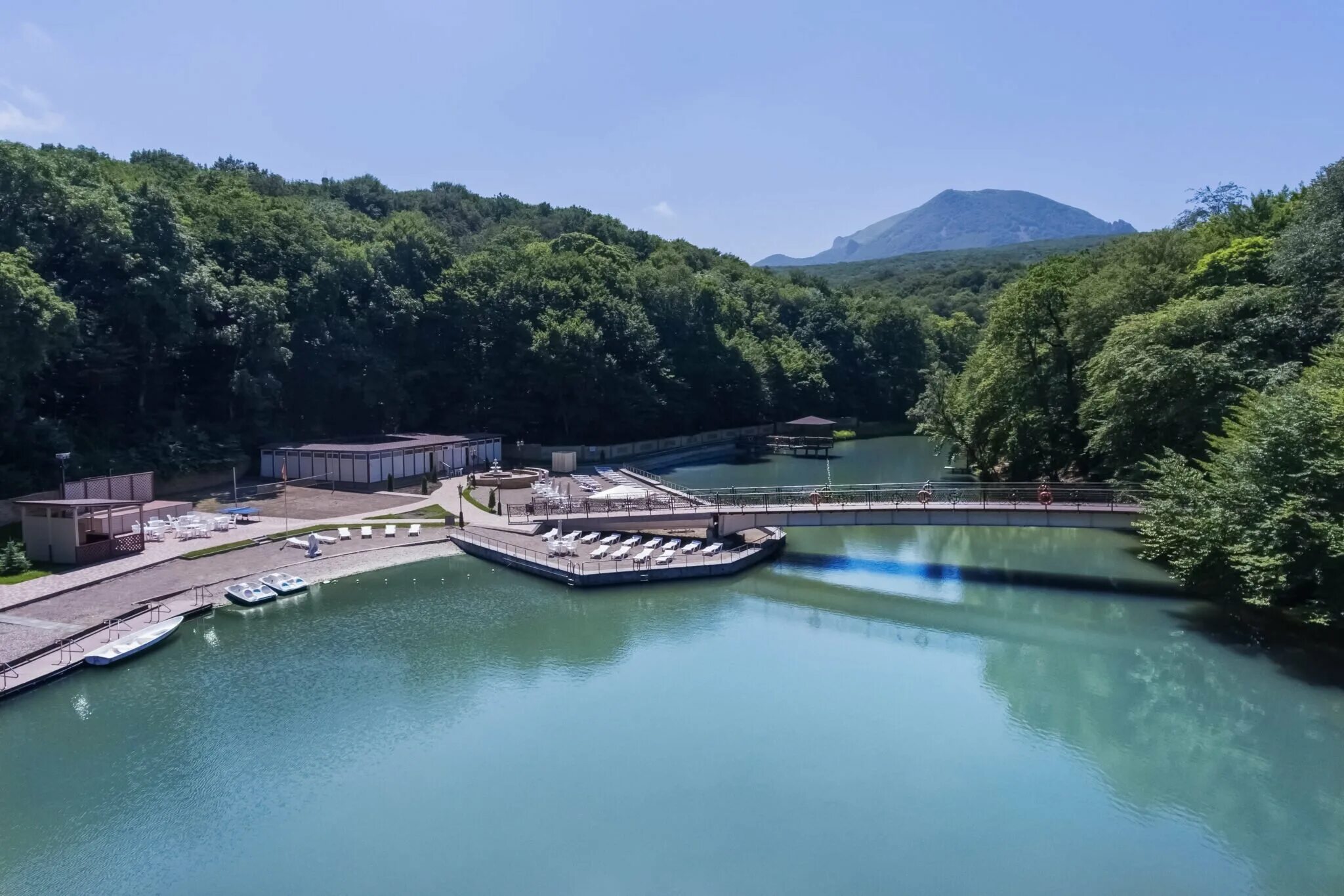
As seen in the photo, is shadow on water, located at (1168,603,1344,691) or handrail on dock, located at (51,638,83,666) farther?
shadow on water, located at (1168,603,1344,691)

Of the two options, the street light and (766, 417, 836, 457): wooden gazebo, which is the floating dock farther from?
(766, 417, 836, 457): wooden gazebo

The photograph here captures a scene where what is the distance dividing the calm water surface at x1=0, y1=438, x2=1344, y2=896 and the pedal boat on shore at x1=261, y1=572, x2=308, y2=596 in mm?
903

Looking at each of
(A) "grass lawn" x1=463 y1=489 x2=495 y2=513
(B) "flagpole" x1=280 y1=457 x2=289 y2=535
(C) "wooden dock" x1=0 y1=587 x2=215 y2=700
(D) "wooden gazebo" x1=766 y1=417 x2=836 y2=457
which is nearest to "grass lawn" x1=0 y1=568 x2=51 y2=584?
(C) "wooden dock" x1=0 y1=587 x2=215 y2=700

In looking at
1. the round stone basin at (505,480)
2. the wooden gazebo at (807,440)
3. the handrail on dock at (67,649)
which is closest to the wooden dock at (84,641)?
the handrail on dock at (67,649)

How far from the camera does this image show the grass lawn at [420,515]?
4269 cm

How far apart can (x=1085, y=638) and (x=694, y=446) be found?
5151 cm

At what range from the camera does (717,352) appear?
84.4m

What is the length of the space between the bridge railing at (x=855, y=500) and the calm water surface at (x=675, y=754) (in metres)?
4.58

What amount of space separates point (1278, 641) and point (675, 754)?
20.8 m

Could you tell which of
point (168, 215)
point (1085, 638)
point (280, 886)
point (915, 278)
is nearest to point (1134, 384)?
point (1085, 638)

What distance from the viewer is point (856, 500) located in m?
38.9

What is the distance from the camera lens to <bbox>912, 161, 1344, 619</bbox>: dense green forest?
25.4 m

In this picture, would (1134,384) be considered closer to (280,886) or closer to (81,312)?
(280,886)

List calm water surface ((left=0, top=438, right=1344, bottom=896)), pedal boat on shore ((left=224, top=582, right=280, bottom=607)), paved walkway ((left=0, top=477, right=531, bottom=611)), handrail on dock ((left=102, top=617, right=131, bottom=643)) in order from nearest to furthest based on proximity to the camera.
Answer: calm water surface ((left=0, top=438, right=1344, bottom=896))
handrail on dock ((left=102, top=617, right=131, bottom=643))
paved walkway ((left=0, top=477, right=531, bottom=611))
pedal boat on shore ((left=224, top=582, right=280, bottom=607))
